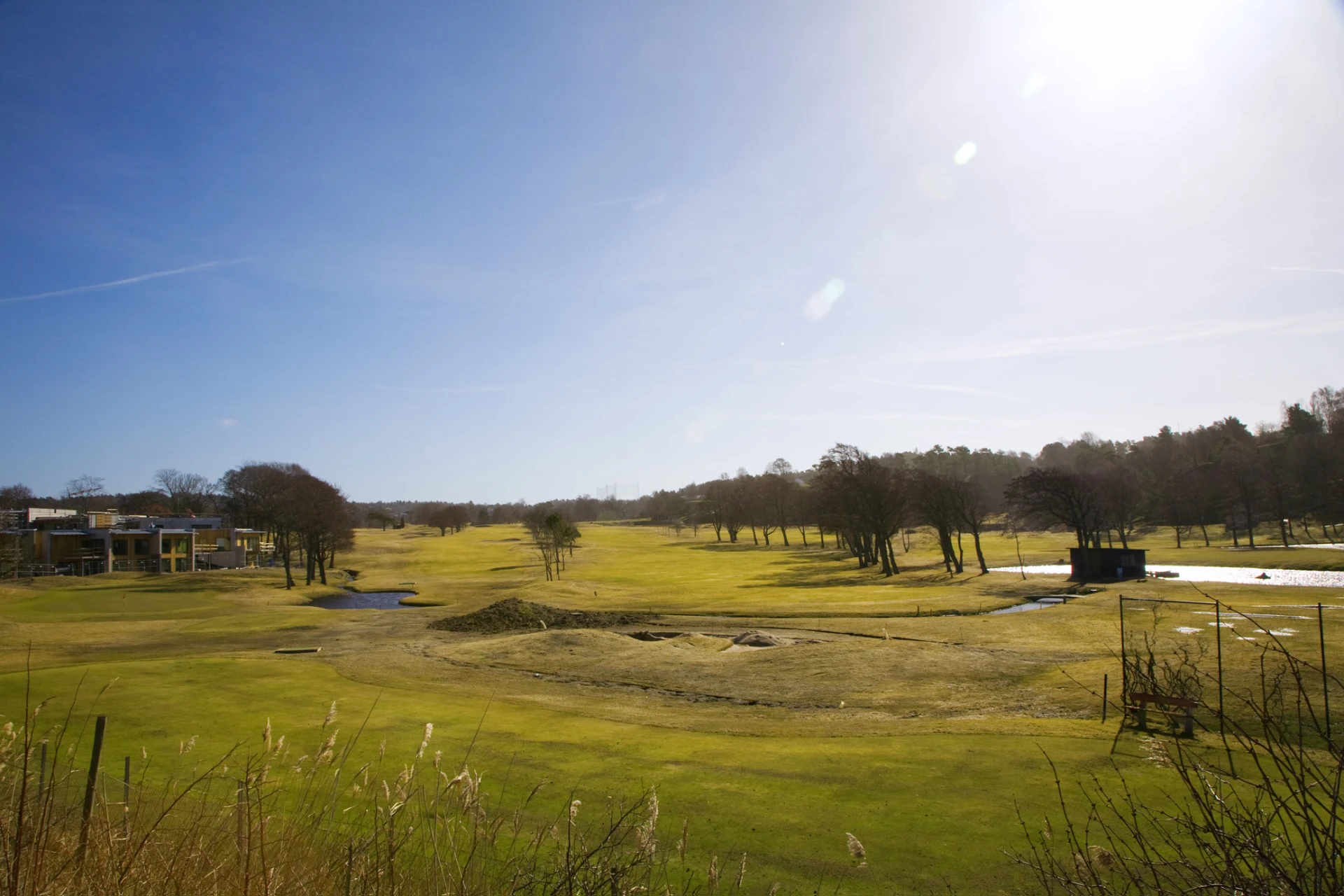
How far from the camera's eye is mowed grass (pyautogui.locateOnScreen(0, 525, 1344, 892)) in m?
10.8

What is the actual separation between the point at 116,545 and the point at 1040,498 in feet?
299

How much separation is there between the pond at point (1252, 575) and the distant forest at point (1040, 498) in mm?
6735

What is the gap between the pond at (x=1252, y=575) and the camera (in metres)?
44.2

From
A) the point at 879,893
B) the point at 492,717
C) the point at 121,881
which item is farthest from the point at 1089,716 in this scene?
the point at 121,881

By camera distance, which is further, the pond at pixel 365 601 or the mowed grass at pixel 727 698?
the pond at pixel 365 601

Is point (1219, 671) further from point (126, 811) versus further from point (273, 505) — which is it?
point (273, 505)

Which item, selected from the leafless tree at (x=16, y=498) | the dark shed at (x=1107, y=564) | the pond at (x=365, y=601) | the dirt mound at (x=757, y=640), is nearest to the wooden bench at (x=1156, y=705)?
the dirt mound at (x=757, y=640)

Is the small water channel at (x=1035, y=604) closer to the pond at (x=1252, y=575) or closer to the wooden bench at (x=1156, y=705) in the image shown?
the pond at (x=1252, y=575)

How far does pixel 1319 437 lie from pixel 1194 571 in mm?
46734

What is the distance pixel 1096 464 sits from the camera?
121125mm

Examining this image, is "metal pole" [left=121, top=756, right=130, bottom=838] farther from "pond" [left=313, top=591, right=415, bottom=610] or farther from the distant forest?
the distant forest

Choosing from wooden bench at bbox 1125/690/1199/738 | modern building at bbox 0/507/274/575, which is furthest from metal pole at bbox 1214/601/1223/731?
modern building at bbox 0/507/274/575

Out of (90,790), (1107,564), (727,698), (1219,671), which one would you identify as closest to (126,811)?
(90,790)

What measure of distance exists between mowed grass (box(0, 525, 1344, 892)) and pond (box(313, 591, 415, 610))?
5284 millimetres
